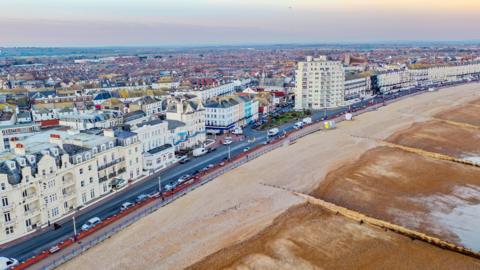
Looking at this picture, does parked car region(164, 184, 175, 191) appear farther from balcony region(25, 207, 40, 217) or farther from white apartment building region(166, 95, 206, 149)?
white apartment building region(166, 95, 206, 149)

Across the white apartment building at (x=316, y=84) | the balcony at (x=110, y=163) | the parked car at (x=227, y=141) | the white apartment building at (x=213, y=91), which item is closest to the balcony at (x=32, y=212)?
the balcony at (x=110, y=163)

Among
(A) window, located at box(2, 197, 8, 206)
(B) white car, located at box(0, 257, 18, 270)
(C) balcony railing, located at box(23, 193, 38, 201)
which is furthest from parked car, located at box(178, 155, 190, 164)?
(B) white car, located at box(0, 257, 18, 270)

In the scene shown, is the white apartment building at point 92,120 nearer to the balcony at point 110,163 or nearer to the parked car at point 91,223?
the balcony at point 110,163

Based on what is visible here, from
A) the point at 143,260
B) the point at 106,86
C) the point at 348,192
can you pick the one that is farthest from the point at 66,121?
the point at 106,86

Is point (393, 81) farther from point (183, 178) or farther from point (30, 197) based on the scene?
point (30, 197)

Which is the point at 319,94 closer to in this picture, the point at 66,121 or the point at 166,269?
the point at 66,121

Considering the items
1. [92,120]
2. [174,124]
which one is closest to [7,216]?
[92,120]
